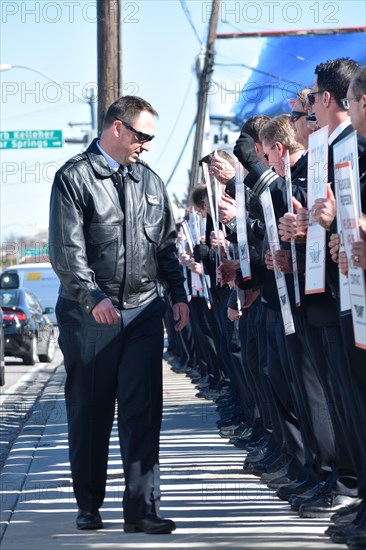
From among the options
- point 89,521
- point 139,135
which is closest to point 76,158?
point 139,135

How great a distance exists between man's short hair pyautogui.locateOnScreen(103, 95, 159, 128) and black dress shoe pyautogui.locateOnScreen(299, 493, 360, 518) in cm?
219

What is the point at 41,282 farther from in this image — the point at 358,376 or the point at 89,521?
the point at 358,376

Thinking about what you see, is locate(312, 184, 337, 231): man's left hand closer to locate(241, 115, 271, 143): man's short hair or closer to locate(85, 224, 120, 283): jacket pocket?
locate(85, 224, 120, 283): jacket pocket

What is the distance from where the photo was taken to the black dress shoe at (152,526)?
6.68m

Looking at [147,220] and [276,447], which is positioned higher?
[147,220]

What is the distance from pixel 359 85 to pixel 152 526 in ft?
8.00

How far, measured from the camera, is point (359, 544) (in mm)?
5820

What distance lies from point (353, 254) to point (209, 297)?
23.0 feet

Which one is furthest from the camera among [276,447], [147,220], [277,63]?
[277,63]

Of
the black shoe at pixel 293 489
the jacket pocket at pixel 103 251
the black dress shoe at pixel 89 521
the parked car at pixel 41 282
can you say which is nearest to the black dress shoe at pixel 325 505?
the black shoe at pixel 293 489

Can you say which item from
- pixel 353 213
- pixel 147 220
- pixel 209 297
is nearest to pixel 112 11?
pixel 209 297

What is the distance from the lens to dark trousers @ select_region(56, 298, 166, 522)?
6.88 m

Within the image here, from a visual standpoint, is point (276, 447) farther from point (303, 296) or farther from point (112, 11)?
point (112, 11)

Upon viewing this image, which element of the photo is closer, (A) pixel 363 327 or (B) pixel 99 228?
(A) pixel 363 327
